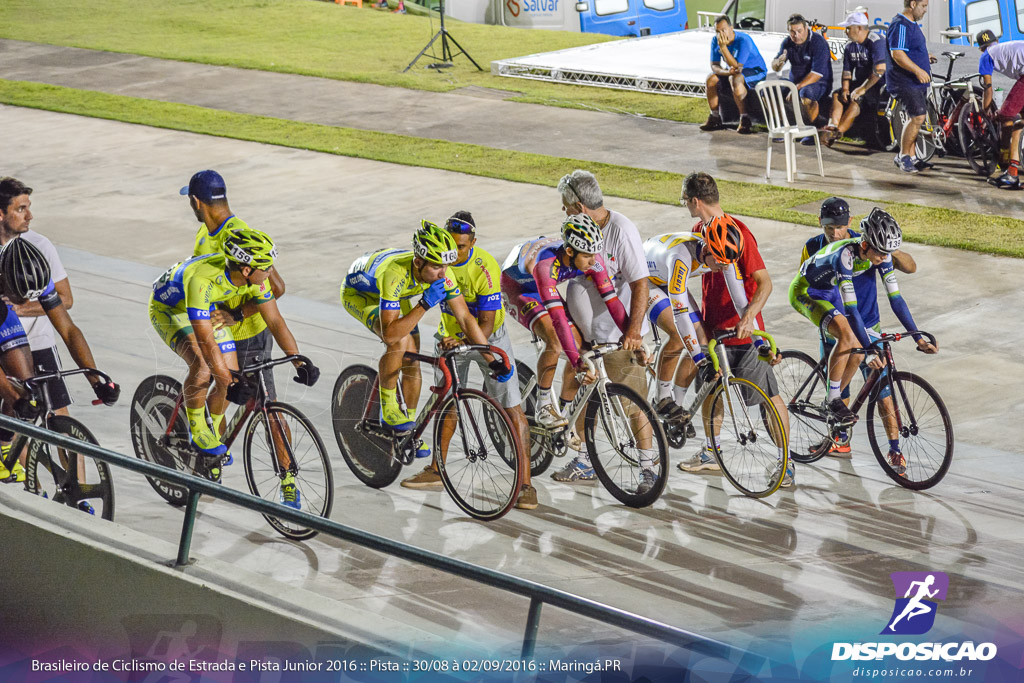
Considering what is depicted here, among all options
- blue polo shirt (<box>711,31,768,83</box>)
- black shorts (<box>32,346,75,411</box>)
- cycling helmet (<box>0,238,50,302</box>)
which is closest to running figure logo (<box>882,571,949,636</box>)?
black shorts (<box>32,346,75,411</box>)

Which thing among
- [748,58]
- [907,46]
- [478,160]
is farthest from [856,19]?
[478,160]

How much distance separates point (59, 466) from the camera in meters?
6.80

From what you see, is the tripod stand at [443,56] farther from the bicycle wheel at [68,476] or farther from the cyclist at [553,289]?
the bicycle wheel at [68,476]

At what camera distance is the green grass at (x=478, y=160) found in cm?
1277

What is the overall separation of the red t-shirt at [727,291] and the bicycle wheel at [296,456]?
240 cm

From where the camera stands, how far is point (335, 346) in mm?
9977

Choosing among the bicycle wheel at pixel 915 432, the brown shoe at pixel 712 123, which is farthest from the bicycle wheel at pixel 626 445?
the brown shoe at pixel 712 123

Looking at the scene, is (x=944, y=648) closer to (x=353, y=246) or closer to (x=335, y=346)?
(x=335, y=346)

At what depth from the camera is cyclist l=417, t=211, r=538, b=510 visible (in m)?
7.02

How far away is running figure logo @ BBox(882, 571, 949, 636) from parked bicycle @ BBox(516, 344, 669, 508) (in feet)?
4.57

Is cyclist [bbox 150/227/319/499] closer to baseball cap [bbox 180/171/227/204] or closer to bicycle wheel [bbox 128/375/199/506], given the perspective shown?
bicycle wheel [bbox 128/375/199/506]

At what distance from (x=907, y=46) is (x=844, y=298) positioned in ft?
28.5

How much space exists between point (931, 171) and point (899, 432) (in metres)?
8.87

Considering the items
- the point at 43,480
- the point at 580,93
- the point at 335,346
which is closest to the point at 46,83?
the point at 580,93
